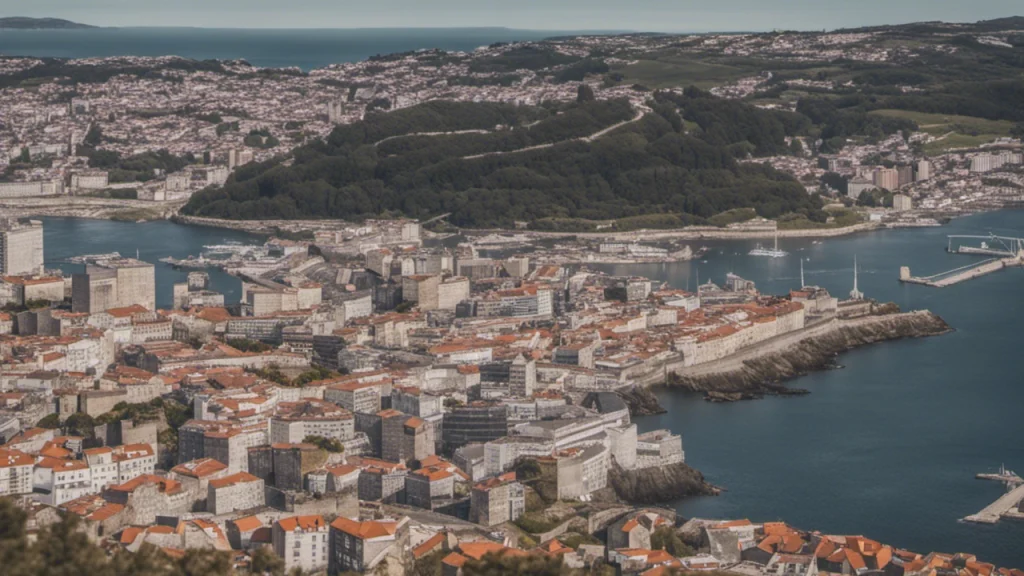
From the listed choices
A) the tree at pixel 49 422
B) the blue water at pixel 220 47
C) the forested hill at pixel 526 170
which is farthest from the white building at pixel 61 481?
the blue water at pixel 220 47

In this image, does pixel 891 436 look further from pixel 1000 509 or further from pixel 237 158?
pixel 237 158

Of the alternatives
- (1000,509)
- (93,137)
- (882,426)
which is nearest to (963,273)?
(882,426)

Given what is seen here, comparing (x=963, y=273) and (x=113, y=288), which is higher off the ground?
(x=113, y=288)

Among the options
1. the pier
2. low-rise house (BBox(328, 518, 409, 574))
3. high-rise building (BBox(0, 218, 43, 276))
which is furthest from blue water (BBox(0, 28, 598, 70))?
low-rise house (BBox(328, 518, 409, 574))

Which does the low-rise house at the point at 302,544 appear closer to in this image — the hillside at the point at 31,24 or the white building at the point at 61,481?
the white building at the point at 61,481

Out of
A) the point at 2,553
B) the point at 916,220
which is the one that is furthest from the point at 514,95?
the point at 2,553
